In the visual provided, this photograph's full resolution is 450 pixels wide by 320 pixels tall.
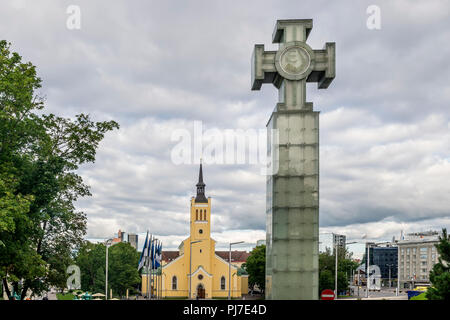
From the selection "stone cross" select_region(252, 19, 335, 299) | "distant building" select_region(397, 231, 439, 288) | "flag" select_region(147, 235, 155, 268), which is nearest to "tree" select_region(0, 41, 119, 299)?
"stone cross" select_region(252, 19, 335, 299)

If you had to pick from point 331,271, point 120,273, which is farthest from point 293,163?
point 331,271

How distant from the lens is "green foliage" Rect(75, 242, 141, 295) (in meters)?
85.7

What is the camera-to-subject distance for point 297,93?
19688 millimetres

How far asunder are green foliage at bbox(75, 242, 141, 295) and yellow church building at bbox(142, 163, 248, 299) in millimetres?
20975

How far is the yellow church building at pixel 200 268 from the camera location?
370 ft

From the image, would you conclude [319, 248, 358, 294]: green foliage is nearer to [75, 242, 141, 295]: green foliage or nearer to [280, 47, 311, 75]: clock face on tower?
[75, 242, 141, 295]: green foliage

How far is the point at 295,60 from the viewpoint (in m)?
19.8

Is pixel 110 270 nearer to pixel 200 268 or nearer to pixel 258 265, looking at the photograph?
pixel 200 268

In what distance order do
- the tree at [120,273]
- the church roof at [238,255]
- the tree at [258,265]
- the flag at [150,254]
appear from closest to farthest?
the flag at [150,254] → the tree at [120,273] → the tree at [258,265] → the church roof at [238,255]

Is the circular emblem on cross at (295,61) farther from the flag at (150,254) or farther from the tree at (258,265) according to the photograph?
the tree at (258,265)

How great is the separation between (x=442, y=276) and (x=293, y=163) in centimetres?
856

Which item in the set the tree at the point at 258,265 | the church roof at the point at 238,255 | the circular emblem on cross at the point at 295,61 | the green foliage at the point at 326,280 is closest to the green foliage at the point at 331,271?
the green foliage at the point at 326,280
